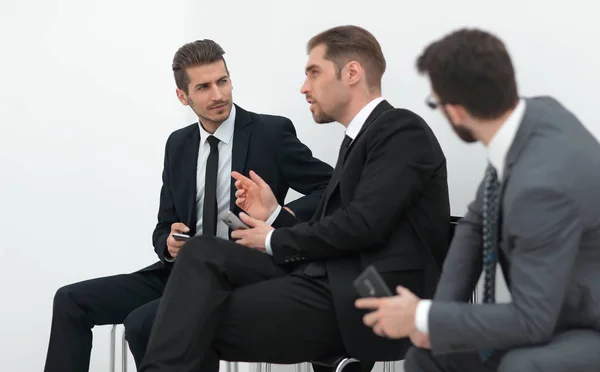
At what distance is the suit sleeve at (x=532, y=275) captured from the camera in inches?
67.7

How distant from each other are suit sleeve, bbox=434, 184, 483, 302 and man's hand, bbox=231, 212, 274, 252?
72cm

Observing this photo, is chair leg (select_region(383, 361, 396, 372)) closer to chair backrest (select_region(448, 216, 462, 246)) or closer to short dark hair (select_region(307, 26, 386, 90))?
chair backrest (select_region(448, 216, 462, 246))

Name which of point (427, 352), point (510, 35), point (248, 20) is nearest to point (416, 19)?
point (510, 35)

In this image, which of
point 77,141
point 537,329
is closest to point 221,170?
point 77,141

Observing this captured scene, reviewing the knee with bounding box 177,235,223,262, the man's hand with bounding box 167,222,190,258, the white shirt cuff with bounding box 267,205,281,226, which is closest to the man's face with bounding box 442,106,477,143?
the knee with bounding box 177,235,223,262

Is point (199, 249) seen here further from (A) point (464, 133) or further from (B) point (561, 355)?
(B) point (561, 355)

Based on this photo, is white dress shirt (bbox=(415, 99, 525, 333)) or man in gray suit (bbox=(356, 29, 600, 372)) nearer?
man in gray suit (bbox=(356, 29, 600, 372))

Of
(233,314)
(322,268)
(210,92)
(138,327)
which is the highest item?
(210,92)

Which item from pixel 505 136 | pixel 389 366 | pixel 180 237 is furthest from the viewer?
pixel 180 237

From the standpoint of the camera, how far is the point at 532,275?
68.3 inches

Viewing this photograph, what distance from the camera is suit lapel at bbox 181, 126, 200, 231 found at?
3.33m

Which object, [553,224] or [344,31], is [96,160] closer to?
[344,31]

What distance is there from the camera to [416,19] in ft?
10.9

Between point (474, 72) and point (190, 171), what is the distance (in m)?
1.77
